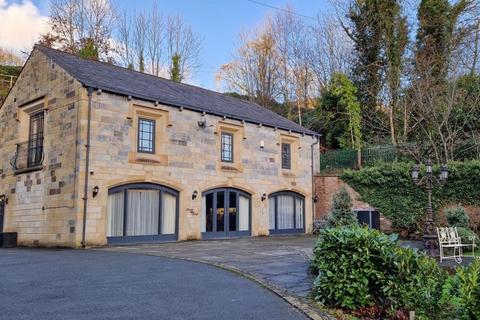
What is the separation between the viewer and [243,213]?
774 inches

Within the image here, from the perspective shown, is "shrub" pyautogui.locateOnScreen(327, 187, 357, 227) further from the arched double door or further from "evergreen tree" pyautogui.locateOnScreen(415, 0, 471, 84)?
"evergreen tree" pyautogui.locateOnScreen(415, 0, 471, 84)

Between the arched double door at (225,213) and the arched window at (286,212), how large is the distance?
66.3 inches

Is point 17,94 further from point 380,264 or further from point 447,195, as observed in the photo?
point 447,195

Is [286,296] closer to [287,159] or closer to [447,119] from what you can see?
[287,159]

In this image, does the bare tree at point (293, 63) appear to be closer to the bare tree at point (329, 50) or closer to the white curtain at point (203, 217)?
the bare tree at point (329, 50)

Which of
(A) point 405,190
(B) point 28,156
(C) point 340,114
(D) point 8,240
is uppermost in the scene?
(C) point 340,114

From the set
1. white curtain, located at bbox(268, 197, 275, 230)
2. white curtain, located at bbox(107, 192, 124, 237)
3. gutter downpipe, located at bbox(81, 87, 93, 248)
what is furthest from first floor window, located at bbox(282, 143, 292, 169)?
gutter downpipe, located at bbox(81, 87, 93, 248)

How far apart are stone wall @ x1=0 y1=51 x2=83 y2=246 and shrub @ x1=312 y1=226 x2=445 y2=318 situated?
10.1 m

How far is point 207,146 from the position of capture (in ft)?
59.8

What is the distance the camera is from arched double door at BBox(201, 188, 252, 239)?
1806 centimetres

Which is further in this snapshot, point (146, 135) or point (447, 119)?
point (447, 119)

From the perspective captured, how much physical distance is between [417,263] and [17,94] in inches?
682

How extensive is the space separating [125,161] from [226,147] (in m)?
5.29

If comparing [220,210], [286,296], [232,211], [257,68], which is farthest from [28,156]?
[257,68]
